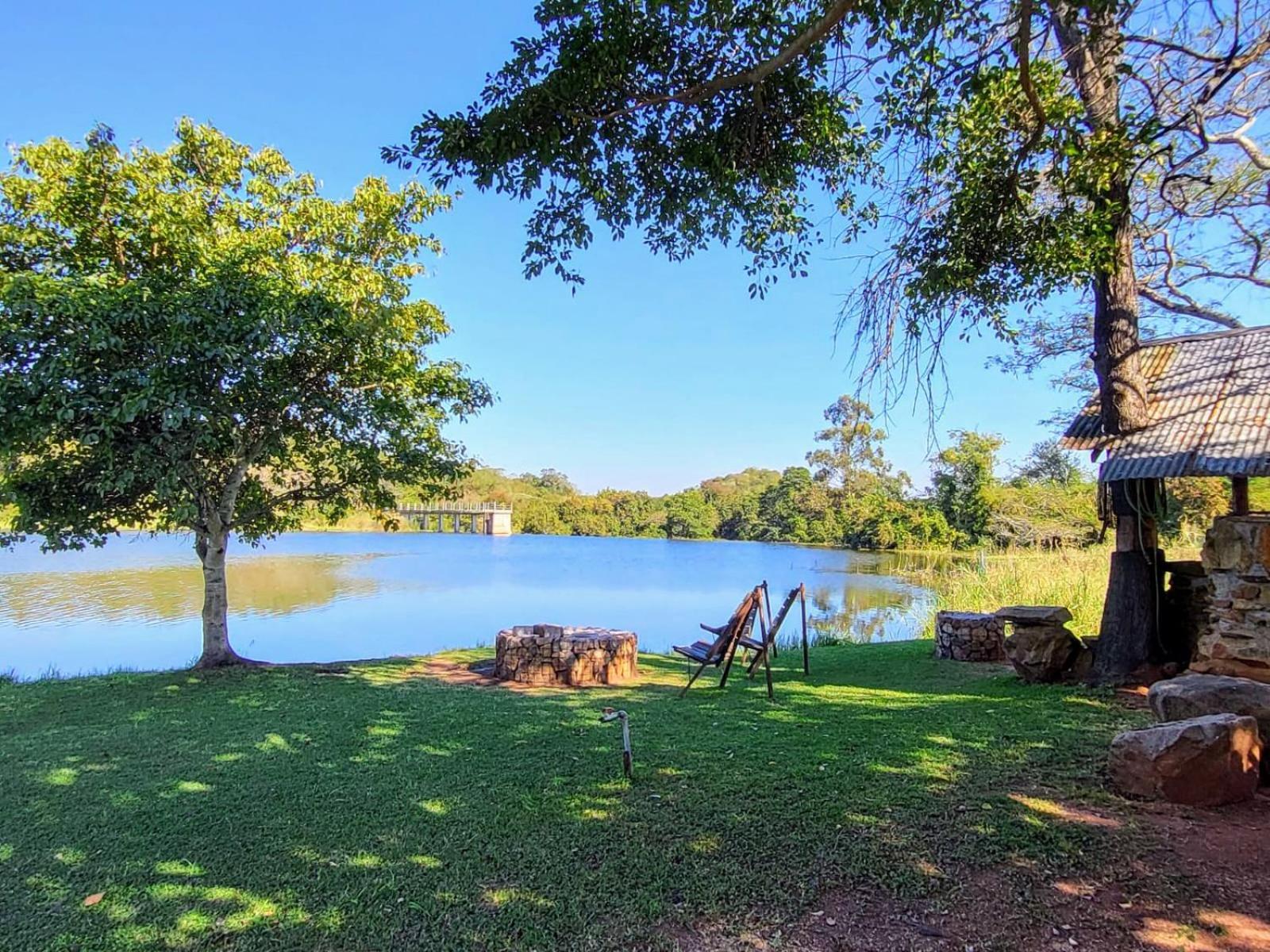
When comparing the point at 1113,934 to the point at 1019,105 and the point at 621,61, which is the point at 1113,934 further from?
the point at 1019,105

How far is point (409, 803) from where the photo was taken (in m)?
2.85

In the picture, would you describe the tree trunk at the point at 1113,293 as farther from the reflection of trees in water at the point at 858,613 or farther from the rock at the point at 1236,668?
the reflection of trees in water at the point at 858,613

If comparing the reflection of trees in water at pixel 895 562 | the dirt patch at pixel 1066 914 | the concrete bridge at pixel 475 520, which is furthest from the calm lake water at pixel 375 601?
the concrete bridge at pixel 475 520

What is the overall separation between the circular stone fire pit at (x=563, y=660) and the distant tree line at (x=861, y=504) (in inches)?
109

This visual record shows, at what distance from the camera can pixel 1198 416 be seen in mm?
4562

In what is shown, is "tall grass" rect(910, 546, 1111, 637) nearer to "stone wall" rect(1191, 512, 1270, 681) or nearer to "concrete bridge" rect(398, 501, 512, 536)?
"stone wall" rect(1191, 512, 1270, 681)

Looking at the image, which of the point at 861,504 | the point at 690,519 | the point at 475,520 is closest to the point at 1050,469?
the point at 861,504

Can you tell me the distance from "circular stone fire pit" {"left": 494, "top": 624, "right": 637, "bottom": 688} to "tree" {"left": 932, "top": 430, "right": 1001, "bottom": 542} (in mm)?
20627

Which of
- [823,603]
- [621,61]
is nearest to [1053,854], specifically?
[621,61]

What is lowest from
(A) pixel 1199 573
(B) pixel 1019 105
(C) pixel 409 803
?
(C) pixel 409 803

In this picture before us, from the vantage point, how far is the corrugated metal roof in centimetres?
414

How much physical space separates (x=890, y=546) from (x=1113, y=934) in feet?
110

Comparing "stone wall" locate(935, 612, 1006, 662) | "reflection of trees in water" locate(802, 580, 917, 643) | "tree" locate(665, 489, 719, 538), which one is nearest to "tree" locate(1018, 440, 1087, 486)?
"reflection of trees in water" locate(802, 580, 917, 643)

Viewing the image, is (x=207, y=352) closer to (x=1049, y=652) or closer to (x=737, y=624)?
(x=737, y=624)
